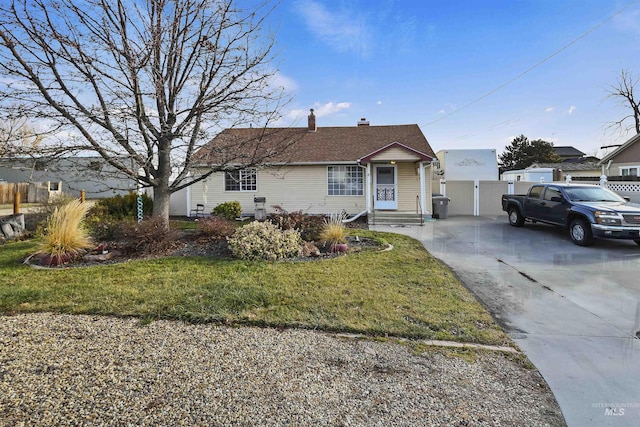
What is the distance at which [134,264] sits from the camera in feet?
21.8

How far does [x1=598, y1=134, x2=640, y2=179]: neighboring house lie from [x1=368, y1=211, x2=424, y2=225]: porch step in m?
13.6

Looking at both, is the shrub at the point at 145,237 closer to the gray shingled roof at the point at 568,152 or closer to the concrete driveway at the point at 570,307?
the concrete driveway at the point at 570,307

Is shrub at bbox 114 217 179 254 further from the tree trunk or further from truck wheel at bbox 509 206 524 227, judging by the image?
truck wheel at bbox 509 206 524 227

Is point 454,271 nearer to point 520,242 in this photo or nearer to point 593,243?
point 520,242

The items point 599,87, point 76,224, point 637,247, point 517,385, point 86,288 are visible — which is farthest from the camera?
point 599,87

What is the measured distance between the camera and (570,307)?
4.76m

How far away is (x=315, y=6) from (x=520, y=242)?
9.32 metres

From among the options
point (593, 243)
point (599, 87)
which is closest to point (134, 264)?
point (593, 243)

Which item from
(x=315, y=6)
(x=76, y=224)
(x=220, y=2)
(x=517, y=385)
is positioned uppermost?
(x=315, y=6)

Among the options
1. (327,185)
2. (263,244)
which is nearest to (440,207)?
(327,185)

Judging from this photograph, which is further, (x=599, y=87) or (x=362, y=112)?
(x=599, y=87)

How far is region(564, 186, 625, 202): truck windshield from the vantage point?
32.3 ft

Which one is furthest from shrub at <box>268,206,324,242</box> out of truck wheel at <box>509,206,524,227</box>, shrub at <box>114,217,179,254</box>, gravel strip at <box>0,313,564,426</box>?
truck wheel at <box>509,206,524,227</box>

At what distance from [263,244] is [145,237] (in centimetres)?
279
